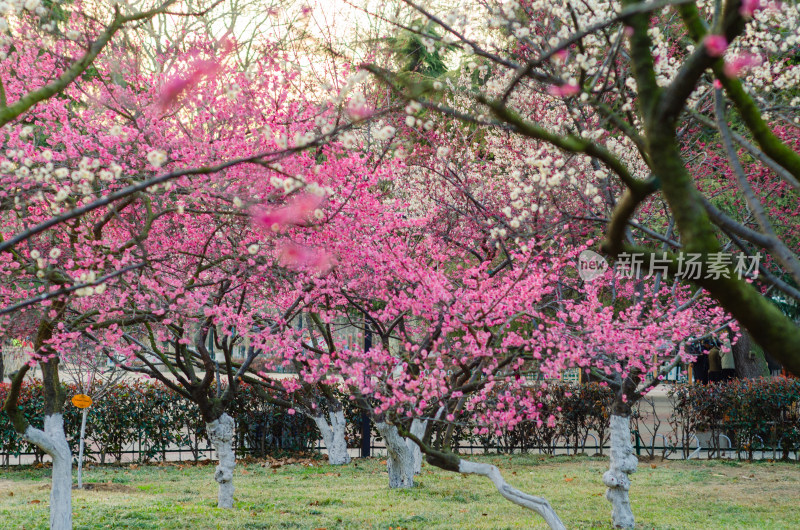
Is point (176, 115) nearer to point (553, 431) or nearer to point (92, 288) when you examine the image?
point (92, 288)

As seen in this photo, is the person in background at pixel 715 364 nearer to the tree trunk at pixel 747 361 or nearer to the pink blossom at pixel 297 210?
the tree trunk at pixel 747 361

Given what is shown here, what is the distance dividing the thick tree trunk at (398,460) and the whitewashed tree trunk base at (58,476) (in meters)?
3.82

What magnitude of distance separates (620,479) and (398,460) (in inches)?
122

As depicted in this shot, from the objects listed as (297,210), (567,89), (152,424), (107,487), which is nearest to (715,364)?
(152,424)

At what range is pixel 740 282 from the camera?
2.38 metres

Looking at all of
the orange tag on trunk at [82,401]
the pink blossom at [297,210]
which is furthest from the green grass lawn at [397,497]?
the pink blossom at [297,210]

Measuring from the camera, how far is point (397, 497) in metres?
9.05

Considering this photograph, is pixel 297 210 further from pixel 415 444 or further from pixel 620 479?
pixel 415 444

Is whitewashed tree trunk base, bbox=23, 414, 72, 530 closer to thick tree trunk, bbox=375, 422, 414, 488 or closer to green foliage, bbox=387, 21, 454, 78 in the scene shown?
thick tree trunk, bbox=375, 422, 414, 488

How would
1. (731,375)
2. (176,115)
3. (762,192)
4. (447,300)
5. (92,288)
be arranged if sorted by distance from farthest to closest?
(731,375) < (762,192) < (176,115) < (447,300) < (92,288)

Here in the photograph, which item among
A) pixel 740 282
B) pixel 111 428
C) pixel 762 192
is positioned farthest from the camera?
pixel 111 428

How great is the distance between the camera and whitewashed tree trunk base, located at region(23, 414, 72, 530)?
6.60 m

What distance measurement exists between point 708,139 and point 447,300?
34.3 feet

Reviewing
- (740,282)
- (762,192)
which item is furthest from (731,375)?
(740,282)
